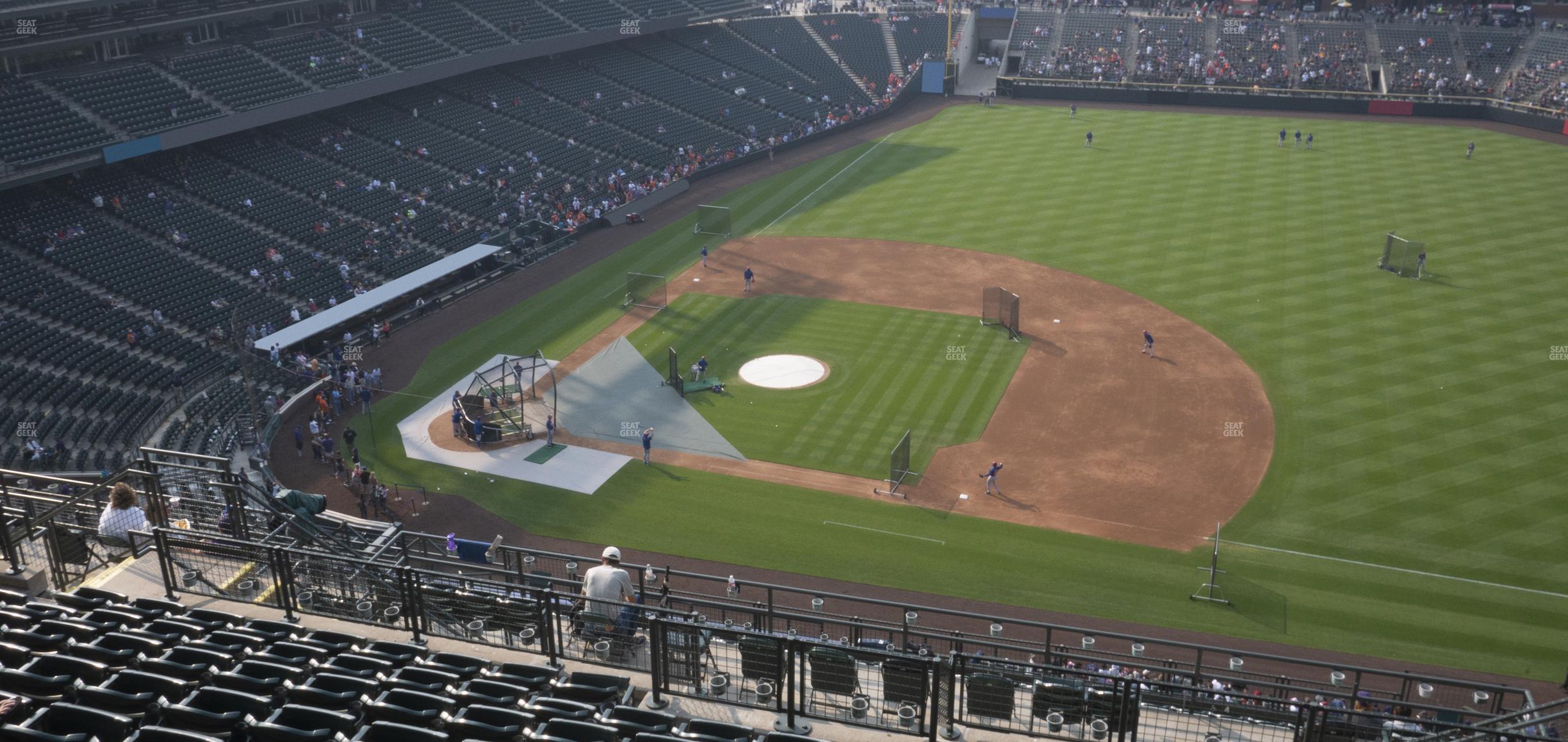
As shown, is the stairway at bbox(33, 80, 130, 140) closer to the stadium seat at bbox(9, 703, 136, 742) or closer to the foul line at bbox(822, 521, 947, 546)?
the foul line at bbox(822, 521, 947, 546)

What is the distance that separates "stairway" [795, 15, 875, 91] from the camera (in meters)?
83.2

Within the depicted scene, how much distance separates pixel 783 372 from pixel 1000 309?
31.7 feet

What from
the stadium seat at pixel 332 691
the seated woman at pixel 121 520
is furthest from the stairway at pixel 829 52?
the stadium seat at pixel 332 691

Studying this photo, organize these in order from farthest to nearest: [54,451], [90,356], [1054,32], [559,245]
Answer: [1054,32] < [559,245] < [90,356] < [54,451]

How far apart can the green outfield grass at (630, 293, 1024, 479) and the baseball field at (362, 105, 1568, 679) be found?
14cm

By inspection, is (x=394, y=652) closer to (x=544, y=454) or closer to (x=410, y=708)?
(x=410, y=708)

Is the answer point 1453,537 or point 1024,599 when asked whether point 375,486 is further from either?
point 1453,537

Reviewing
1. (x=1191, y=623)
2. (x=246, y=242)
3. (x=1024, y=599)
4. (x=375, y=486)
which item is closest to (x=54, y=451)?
(x=375, y=486)

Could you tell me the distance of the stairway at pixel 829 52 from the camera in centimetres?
8325

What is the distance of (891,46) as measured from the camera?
8806 cm

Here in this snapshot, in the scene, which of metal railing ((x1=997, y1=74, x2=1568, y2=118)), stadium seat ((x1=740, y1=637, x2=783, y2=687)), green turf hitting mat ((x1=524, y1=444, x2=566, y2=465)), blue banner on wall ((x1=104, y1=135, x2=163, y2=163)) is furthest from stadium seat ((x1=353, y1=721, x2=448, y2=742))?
metal railing ((x1=997, y1=74, x2=1568, y2=118))

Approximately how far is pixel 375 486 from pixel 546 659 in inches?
802

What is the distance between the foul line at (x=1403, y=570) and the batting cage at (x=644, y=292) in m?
25.3

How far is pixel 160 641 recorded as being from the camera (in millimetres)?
12961
